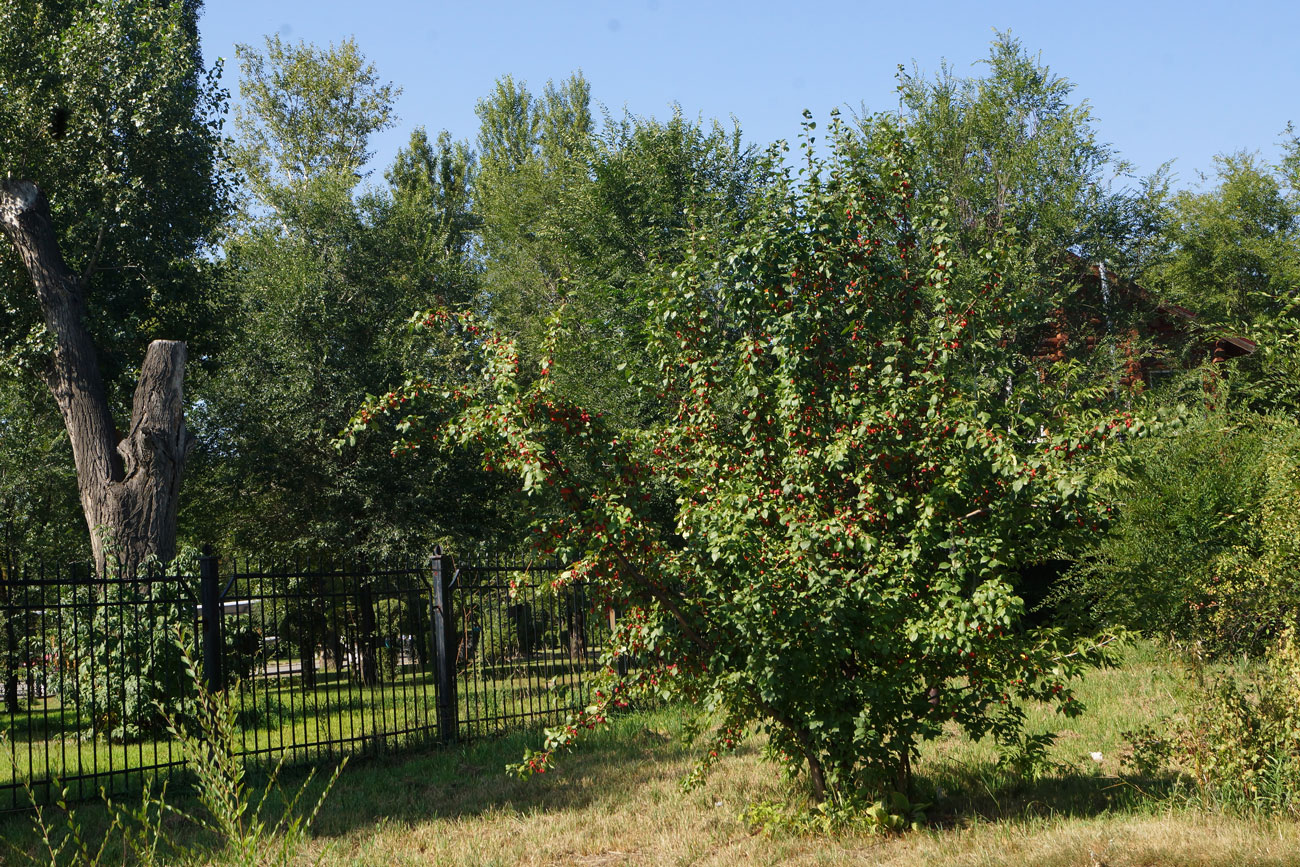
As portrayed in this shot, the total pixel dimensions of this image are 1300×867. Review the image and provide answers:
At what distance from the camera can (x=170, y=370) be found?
34.3 feet

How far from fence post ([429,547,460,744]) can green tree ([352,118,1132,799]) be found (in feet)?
12.0

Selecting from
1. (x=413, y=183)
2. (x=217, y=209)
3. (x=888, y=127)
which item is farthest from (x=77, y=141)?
(x=413, y=183)

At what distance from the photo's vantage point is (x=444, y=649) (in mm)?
9578

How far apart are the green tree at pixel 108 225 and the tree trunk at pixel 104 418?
0.7 inches

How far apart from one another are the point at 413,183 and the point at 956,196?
21444 mm

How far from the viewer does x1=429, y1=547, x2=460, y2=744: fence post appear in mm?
9570

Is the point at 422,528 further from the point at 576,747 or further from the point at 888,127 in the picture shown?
the point at 888,127

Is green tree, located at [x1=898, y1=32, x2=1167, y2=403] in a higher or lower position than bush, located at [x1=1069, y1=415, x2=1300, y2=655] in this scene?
higher

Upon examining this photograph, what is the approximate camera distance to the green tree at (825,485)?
5.36 meters

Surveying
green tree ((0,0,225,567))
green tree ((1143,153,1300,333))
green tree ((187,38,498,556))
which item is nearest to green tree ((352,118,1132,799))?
green tree ((0,0,225,567))

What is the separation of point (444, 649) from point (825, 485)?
5218 millimetres

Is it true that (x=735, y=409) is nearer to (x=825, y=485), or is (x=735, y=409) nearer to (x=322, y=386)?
(x=825, y=485)

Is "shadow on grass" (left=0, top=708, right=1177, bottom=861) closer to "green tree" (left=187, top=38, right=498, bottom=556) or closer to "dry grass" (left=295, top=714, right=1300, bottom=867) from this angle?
"dry grass" (left=295, top=714, right=1300, bottom=867)

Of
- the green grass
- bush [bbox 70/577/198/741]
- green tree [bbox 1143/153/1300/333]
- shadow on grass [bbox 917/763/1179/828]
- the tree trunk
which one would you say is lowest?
shadow on grass [bbox 917/763/1179/828]
